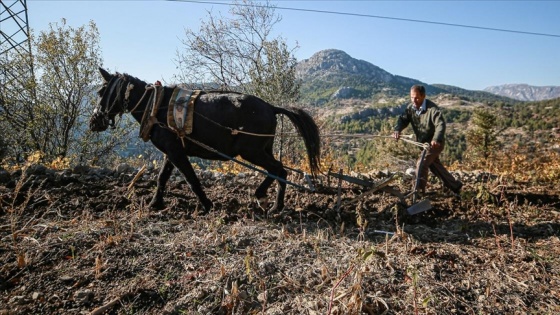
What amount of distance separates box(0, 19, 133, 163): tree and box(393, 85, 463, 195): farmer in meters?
13.8

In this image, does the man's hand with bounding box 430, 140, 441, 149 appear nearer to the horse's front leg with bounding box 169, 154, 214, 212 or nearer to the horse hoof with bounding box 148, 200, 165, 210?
the horse's front leg with bounding box 169, 154, 214, 212

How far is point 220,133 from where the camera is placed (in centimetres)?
499

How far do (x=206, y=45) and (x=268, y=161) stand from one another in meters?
14.6

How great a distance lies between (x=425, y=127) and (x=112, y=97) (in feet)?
16.7

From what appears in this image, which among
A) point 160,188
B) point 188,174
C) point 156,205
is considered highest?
point 188,174

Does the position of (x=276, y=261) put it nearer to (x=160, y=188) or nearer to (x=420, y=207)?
(x=420, y=207)

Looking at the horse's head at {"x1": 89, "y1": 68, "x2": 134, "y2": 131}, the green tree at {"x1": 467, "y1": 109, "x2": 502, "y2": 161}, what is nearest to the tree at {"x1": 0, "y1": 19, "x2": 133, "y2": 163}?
the horse's head at {"x1": 89, "y1": 68, "x2": 134, "y2": 131}

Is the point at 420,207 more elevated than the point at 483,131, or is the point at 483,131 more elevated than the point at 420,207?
the point at 483,131

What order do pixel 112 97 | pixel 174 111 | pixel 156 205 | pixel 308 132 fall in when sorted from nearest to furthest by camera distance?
1. pixel 174 111
2. pixel 156 205
3. pixel 308 132
4. pixel 112 97

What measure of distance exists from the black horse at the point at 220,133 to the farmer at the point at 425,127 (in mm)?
1761

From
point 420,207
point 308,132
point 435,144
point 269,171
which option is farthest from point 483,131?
point 269,171

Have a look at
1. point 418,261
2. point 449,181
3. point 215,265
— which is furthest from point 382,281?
point 449,181

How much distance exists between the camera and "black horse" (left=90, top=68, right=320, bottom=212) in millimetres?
4980

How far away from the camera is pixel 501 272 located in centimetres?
297
